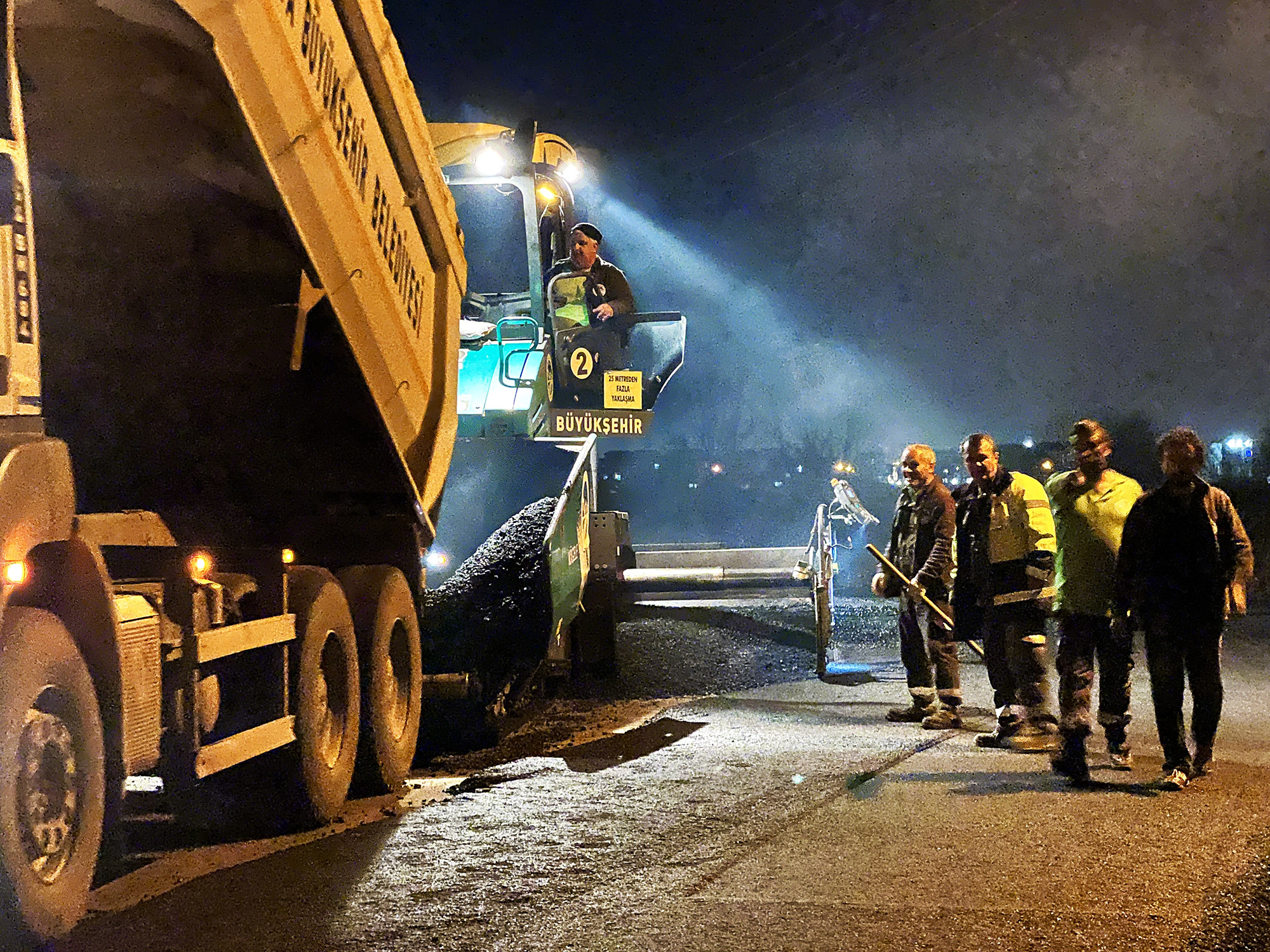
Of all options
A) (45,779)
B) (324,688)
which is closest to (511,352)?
(324,688)

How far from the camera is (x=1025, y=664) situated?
303 inches

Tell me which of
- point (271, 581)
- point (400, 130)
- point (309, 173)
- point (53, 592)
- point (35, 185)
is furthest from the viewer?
point (400, 130)

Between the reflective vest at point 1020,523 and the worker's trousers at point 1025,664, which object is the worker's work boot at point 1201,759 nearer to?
the worker's trousers at point 1025,664

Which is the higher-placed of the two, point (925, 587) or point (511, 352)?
point (511, 352)

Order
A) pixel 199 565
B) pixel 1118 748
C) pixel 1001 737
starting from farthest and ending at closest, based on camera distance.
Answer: pixel 1001 737 < pixel 1118 748 < pixel 199 565

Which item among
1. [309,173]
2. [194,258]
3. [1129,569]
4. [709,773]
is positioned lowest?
[709,773]

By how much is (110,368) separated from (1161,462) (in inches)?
194

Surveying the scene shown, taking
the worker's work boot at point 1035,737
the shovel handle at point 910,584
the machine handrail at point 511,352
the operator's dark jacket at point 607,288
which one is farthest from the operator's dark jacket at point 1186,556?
the operator's dark jacket at point 607,288

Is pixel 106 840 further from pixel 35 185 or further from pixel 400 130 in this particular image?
pixel 400 130

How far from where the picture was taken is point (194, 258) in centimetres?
494

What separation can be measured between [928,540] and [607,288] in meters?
4.00

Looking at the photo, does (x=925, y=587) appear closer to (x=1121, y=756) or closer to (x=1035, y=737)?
(x=1035, y=737)

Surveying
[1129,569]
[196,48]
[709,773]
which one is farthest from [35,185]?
[1129,569]

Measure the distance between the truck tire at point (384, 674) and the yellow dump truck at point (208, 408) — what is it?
1cm
